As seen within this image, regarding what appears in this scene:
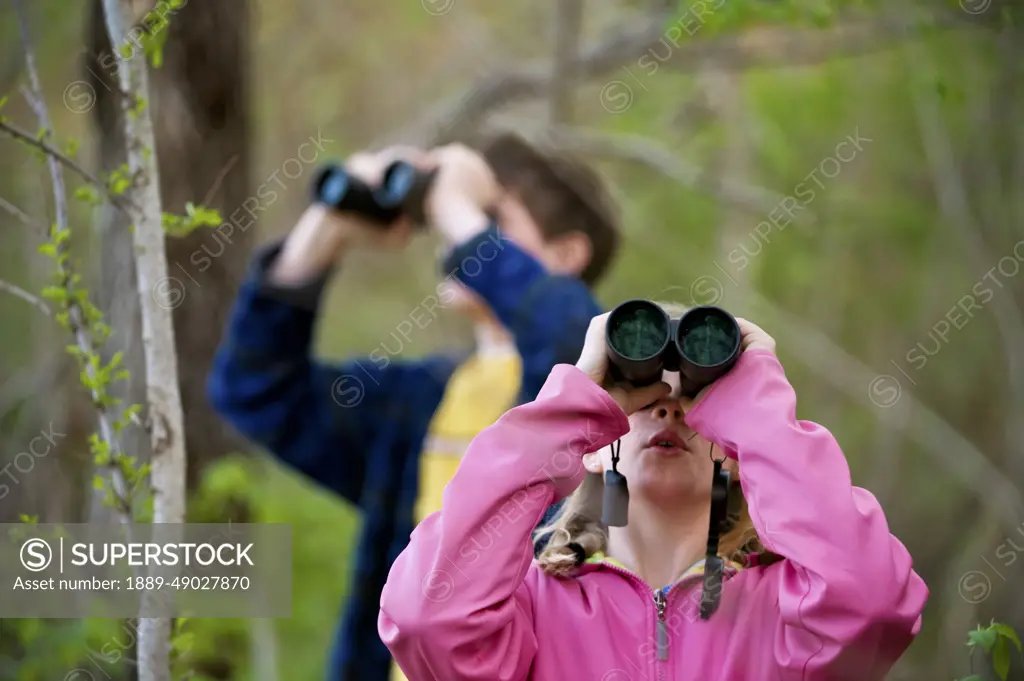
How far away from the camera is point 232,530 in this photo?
2527 millimetres

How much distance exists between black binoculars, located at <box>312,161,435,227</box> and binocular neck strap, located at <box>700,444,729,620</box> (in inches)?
57.6

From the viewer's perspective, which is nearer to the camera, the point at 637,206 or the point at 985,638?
the point at 985,638

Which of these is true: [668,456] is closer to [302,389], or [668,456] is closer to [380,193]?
[380,193]

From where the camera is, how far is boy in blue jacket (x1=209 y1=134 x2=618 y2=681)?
8.88 ft

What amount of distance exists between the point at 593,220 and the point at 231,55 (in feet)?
4.05

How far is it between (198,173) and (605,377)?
2090 millimetres

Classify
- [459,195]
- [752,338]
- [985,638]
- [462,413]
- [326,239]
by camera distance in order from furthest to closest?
[326,239] < [462,413] < [459,195] < [752,338] < [985,638]

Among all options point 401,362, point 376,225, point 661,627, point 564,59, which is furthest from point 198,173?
point 661,627

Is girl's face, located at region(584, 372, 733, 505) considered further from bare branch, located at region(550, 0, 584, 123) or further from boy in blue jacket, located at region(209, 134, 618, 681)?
bare branch, located at region(550, 0, 584, 123)

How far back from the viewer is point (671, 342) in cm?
156

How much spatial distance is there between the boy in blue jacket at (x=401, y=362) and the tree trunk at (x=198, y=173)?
1.27 feet

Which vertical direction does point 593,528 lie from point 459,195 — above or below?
below

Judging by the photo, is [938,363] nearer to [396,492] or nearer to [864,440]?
[864,440]

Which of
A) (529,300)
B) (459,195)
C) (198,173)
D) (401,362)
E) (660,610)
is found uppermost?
(198,173)
